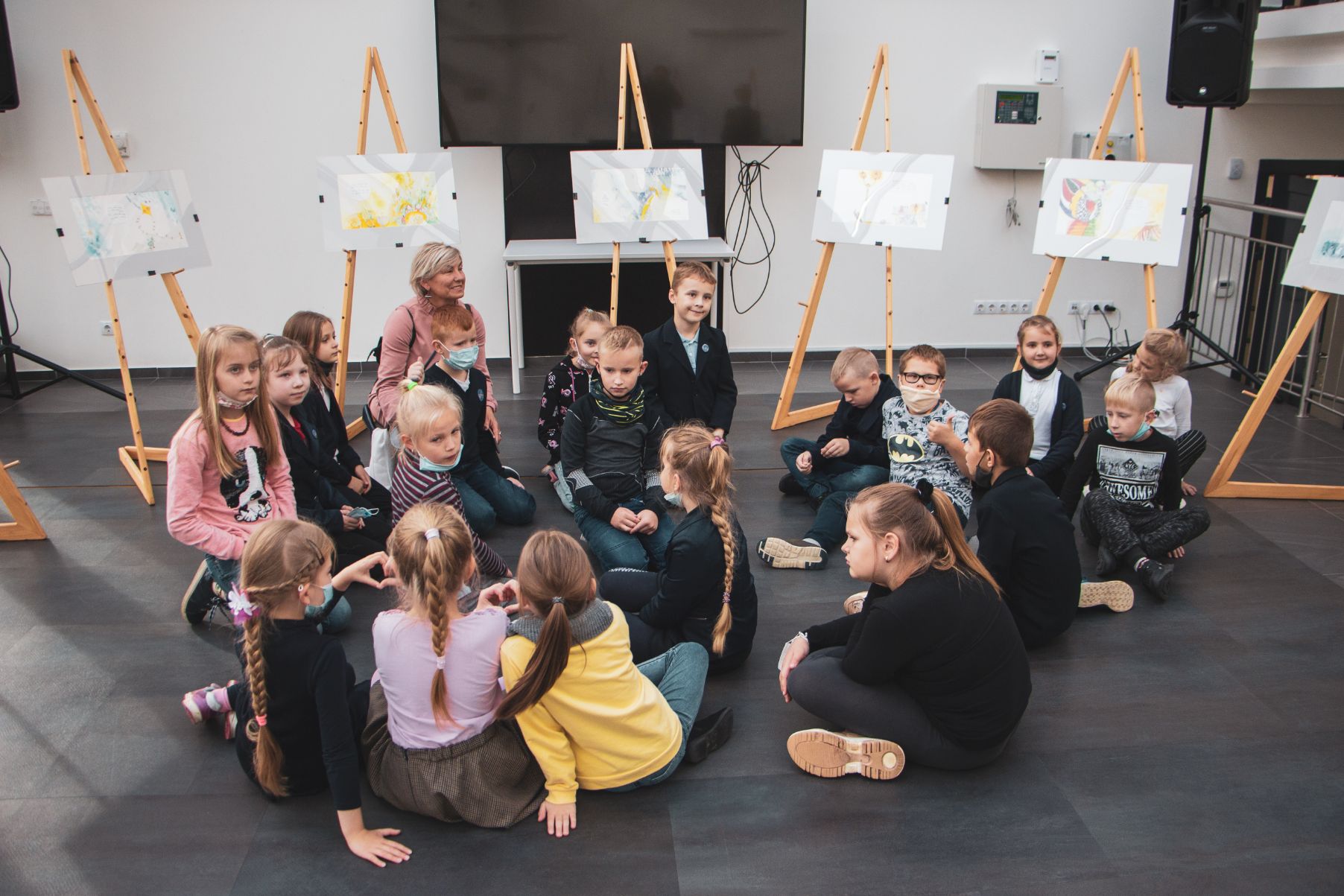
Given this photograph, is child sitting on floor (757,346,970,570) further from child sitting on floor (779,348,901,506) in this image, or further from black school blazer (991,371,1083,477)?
black school blazer (991,371,1083,477)

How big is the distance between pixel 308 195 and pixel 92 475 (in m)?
2.19

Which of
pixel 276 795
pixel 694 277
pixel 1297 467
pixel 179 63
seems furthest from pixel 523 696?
pixel 179 63

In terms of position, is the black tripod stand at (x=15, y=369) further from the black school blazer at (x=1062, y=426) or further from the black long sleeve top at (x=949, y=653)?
the black long sleeve top at (x=949, y=653)

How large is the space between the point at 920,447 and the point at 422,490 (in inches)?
69.1

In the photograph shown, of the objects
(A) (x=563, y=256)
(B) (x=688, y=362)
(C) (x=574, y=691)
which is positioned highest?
(A) (x=563, y=256)

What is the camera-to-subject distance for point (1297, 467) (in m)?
4.94

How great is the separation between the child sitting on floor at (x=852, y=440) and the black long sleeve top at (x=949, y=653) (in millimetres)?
1602

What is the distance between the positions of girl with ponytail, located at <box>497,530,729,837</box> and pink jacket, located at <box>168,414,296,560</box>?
1071 millimetres

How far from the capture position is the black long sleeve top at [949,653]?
253 centimetres

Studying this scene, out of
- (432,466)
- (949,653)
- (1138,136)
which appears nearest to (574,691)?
(949,653)

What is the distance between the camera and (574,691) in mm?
2449

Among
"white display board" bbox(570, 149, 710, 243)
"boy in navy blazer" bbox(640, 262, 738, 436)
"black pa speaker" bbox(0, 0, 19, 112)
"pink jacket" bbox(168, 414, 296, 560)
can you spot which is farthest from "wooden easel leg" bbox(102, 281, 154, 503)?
"boy in navy blazer" bbox(640, 262, 738, 436)

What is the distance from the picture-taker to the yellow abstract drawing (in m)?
5.06

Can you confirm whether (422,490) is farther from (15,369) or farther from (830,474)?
(15,369)
